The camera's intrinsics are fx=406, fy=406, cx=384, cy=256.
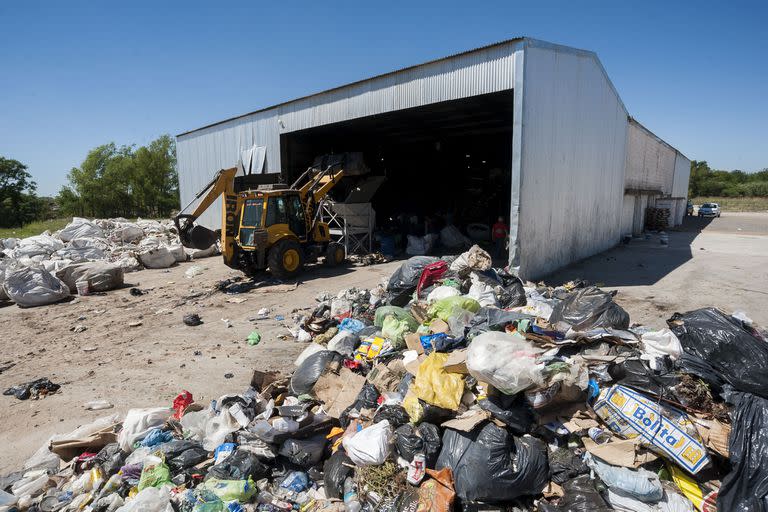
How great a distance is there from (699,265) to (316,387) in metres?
10.7

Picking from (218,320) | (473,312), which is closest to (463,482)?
(473,312)

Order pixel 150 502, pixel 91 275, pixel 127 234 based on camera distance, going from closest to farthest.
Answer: pixel 150 502 < pixel 91 275 < pixel 127 234

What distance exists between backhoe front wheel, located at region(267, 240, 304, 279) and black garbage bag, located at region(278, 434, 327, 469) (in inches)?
239

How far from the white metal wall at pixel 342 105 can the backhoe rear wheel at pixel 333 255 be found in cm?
340

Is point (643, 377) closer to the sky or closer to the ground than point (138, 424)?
closer to the sky

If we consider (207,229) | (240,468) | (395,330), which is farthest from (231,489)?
(207,229)

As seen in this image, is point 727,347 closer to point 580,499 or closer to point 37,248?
point 580,499

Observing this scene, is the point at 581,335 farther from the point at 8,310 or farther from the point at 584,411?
the point at 8,310

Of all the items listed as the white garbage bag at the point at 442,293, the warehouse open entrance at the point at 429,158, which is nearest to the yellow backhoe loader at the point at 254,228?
the warehouse open entrance at the point at 429,158

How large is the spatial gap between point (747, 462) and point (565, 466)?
1067 mm

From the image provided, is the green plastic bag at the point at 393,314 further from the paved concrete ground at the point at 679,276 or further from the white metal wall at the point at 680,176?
the white metal wall at the point at 680,176

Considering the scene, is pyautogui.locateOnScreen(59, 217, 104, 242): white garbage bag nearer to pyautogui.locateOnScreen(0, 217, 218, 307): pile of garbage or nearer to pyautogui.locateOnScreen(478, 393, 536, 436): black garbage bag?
pyautogui.locateOnScreen(0, 217, 218, 307): pile of garbage

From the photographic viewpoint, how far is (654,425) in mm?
2820

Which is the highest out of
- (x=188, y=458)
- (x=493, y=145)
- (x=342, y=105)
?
(x=342, y=105)
